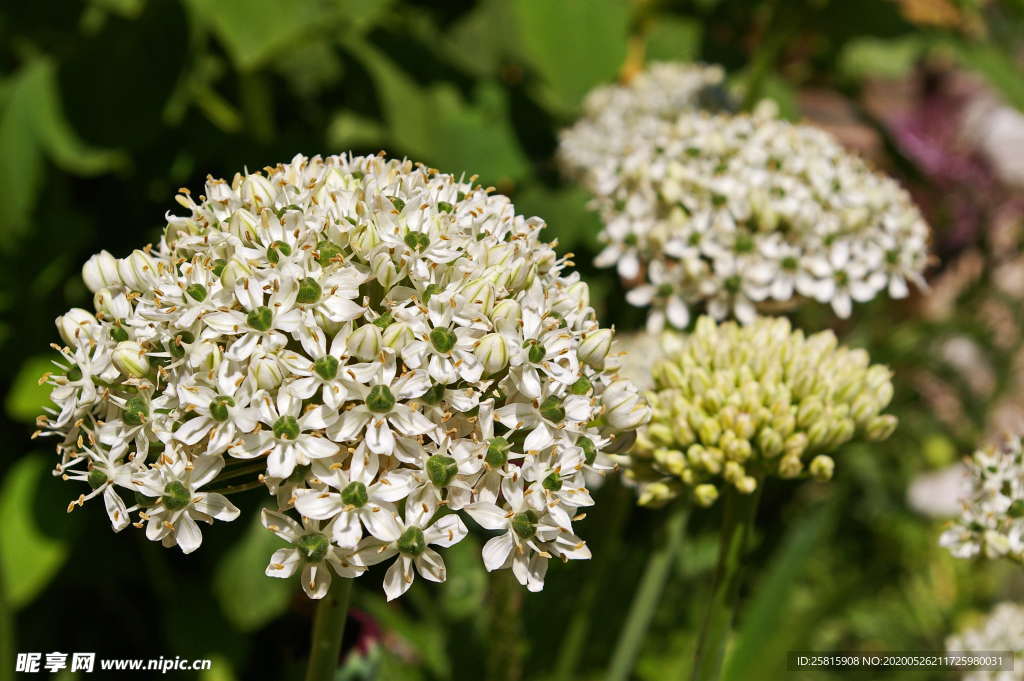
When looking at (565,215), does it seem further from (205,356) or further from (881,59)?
(881,59)

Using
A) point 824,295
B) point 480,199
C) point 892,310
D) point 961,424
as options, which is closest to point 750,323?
point 824,295

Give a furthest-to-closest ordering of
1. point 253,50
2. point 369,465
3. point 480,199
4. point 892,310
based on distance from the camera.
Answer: point 892,310 → point 253,50 → point 480,199 → point 369,465

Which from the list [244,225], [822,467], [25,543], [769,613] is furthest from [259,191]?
[25,543]

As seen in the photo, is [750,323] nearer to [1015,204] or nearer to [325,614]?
[325,614]

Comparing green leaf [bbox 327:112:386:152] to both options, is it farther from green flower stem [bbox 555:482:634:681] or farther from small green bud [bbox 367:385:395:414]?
small green bud [bbox 367:385:395:414]

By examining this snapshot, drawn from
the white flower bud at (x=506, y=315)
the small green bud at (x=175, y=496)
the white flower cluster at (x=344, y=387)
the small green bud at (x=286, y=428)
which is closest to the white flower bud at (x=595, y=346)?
the white flower cluster at (x=344, y=387)

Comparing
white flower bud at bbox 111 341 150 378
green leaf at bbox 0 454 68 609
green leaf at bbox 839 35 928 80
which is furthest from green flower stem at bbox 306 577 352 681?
green leaf at bbox 839 35 928 80

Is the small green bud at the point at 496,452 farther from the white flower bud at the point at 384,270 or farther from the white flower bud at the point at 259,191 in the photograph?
the white flower bud at the point at 259,191
